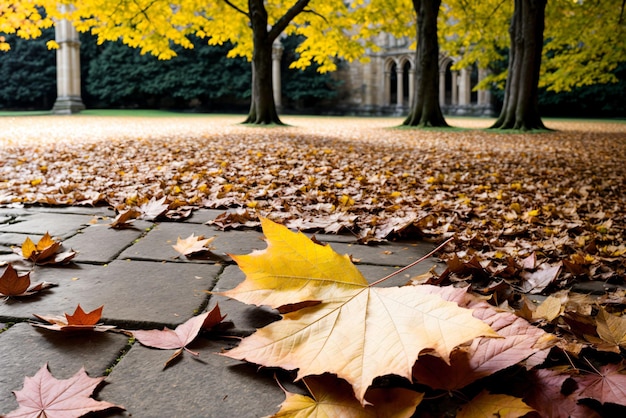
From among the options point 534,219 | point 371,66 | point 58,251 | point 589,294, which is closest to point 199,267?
point 58,251

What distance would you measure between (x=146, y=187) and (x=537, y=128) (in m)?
12.4

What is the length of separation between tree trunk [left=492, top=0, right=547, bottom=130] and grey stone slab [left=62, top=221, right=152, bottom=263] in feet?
43.1

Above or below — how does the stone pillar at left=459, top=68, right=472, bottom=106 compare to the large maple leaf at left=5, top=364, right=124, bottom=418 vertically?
above

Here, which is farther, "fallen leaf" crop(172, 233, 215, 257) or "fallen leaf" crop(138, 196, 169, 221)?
"fallen leaf" crop(138, 196, 169, 221)

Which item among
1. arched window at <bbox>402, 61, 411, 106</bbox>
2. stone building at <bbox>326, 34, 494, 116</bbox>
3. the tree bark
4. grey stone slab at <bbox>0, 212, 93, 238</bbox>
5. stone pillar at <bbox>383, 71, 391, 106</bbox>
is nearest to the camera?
grey stone slab at <bbox>0, 212, 93, 238</bbox>

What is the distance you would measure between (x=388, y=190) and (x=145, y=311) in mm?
3001

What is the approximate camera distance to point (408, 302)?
1.07 meters

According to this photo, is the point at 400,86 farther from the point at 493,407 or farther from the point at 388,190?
the point at 493,407

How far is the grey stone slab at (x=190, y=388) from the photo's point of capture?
106 cm

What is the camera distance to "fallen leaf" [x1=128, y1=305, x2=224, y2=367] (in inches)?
52.6

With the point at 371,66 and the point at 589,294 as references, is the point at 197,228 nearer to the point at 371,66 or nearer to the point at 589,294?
the point at 589,294

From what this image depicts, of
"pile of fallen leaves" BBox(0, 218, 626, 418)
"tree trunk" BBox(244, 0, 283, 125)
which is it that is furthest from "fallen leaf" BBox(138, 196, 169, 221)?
"tree trunk" BBox(244, 0, 283, 125)

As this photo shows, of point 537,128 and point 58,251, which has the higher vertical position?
point 537,128

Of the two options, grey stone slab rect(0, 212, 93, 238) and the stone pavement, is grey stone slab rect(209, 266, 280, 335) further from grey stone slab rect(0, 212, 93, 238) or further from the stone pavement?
grey stone slab rect(0, 212, 93, 238)
